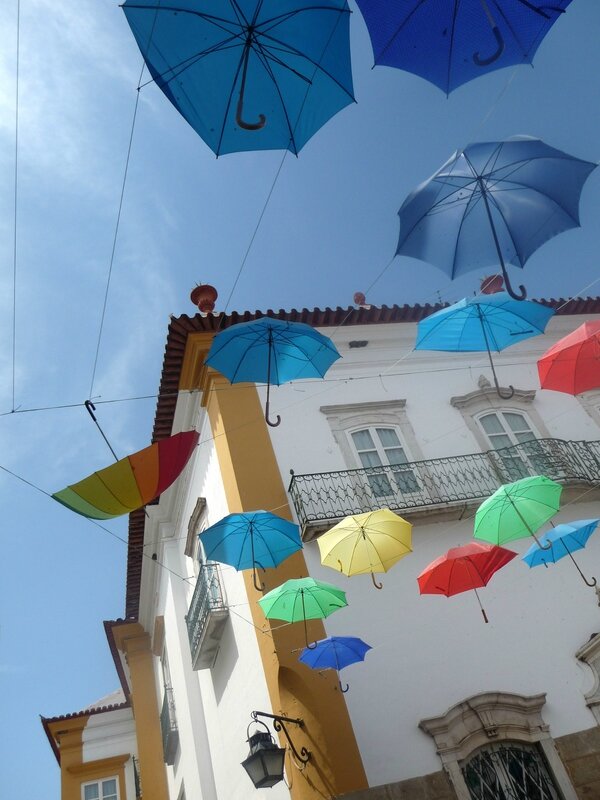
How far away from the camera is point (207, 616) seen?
9.21 metres

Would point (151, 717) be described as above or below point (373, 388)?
below

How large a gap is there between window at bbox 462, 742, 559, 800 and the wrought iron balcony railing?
3134 mm

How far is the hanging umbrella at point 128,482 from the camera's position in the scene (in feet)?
20.3

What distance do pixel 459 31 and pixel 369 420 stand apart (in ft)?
21.3

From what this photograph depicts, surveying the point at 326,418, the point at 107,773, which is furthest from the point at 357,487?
the point at 107,773

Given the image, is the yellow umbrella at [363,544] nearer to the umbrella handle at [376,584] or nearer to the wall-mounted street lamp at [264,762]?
the umbrella handle at [376,584]

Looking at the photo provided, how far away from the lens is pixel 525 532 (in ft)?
24.4

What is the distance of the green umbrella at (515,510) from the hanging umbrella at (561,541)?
1.42 feet

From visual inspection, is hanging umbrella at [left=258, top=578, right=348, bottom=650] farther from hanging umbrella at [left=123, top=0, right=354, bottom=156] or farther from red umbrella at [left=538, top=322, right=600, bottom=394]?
hanging umbrella at [left=123, top=0, right=354, bottom=156]

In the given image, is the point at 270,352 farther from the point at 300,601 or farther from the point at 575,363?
the point at 575,363

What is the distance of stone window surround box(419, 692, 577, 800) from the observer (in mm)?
7211

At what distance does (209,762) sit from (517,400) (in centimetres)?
843

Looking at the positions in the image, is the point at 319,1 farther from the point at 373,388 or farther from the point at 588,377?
the point at 373,388

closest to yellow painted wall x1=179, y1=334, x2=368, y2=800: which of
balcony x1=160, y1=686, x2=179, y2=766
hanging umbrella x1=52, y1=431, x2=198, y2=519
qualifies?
hanging umbrella x1=52, y1=431, x2=198, y2=519
